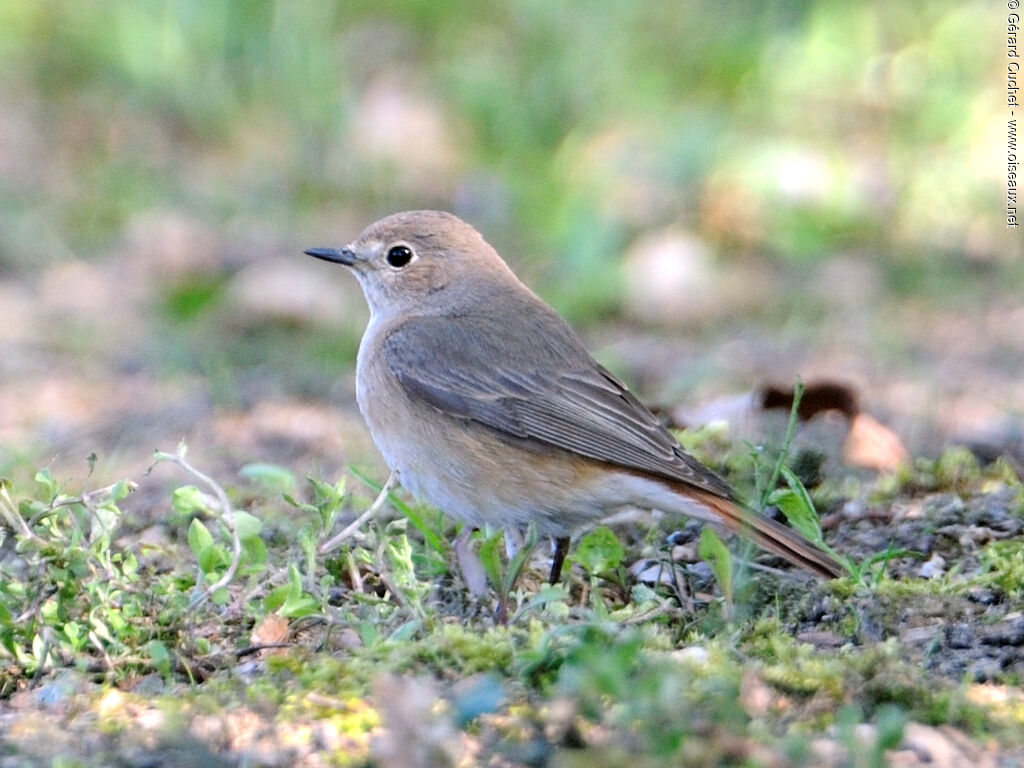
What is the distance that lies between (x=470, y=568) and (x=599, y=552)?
433 mm

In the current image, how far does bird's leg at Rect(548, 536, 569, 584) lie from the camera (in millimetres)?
5133

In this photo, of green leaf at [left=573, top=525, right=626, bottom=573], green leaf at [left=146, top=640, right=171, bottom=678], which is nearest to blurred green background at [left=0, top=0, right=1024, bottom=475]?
green leaf at [left=573, top=525, right=626, bottom=573]

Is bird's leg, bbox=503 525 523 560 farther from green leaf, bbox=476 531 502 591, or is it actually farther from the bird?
green leaf, bbox=476 531 502 591

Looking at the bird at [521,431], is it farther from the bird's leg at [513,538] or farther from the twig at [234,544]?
the twig at [234,544]

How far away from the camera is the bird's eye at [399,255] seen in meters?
6.74

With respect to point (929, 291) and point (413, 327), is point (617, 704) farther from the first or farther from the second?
point (929, 291)

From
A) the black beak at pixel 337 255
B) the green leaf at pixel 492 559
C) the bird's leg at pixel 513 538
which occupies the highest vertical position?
the black beak at pixel 337 255

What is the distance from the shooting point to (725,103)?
11.1m

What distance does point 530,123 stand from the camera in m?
11.0

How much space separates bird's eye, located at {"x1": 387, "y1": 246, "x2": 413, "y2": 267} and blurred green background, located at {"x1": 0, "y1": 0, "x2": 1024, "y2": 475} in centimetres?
173

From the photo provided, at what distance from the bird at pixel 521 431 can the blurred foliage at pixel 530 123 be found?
11.4 feet

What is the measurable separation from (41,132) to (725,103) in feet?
17.8

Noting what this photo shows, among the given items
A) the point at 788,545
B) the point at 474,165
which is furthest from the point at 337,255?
the point at 474,165

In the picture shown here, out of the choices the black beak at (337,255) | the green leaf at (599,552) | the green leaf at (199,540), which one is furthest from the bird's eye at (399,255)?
the green leaf at (199,540)
